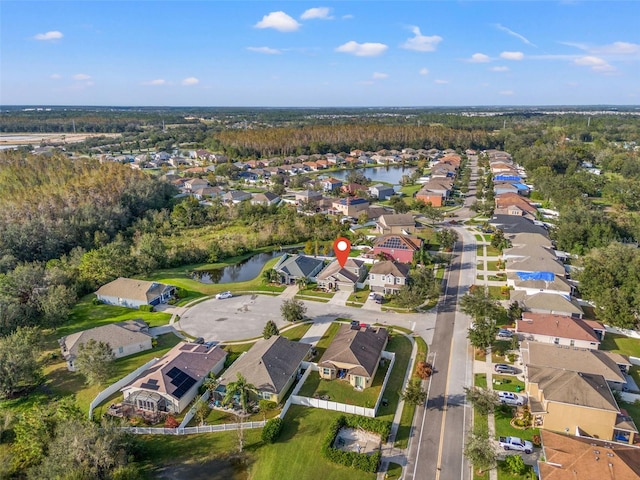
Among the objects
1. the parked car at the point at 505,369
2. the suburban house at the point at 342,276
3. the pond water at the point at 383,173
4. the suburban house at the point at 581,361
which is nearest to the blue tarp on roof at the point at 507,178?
the pond water at the point at 383,173

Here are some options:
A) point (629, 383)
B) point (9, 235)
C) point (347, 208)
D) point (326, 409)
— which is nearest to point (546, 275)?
point (629, 383)

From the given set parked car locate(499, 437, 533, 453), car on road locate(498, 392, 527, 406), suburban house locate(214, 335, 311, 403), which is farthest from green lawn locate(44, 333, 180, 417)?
car on road locate(498, 392, 527, 406)

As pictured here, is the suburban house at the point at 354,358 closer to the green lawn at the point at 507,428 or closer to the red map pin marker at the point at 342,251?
the green lawn at the point at 507,428

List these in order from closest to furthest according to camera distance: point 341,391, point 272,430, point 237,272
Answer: point 272,430
point 341,391
point 237,272

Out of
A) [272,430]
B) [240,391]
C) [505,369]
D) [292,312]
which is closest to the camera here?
[272,430]

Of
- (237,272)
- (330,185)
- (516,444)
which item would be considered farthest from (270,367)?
(330,185)

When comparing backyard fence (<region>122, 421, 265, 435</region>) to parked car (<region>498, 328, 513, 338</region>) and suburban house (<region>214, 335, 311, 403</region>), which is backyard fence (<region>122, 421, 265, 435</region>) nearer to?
suburban house (<region>214, 335, 311, 403</region>)

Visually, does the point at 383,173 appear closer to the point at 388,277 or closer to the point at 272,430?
the point at 388,277
